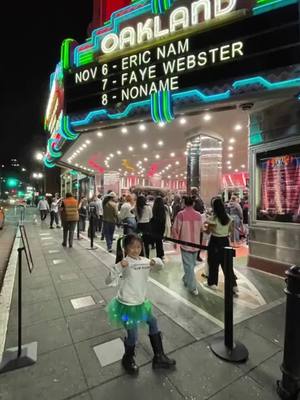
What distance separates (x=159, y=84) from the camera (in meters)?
6.52

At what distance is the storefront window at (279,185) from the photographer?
220 inches

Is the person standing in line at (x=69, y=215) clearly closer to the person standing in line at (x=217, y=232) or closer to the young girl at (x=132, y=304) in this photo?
the person standing in line at (x=217, y=232)

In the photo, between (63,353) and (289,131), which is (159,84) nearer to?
(289,131)

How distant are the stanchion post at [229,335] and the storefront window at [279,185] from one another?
3.77 m

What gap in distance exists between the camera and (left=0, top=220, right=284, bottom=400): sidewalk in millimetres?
2271

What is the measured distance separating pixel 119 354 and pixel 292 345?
72.9 inches

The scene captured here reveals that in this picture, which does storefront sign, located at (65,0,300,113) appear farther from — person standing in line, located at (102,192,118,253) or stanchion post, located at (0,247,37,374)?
stanchion post, located at (0,247,37,374)

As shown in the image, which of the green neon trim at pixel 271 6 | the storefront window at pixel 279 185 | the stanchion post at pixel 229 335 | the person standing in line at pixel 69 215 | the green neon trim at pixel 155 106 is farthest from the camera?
the person standing in line at pixel 69 215

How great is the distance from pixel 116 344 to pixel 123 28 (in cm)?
846

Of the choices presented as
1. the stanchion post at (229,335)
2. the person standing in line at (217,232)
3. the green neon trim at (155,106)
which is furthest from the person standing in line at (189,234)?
the green neon trim at (155,106)

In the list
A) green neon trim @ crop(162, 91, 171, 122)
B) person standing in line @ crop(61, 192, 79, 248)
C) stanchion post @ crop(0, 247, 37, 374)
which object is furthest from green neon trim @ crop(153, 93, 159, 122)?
stanchion post @ crop(0, 247, 37, 374)

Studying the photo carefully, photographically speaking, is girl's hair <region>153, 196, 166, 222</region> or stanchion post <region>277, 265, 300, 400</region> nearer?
stanchion post <region>277, 265, 300, 400</region>

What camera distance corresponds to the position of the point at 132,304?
2.46 m

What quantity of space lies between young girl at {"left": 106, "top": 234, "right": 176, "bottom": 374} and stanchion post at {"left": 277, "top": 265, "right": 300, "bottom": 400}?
3.60ft
